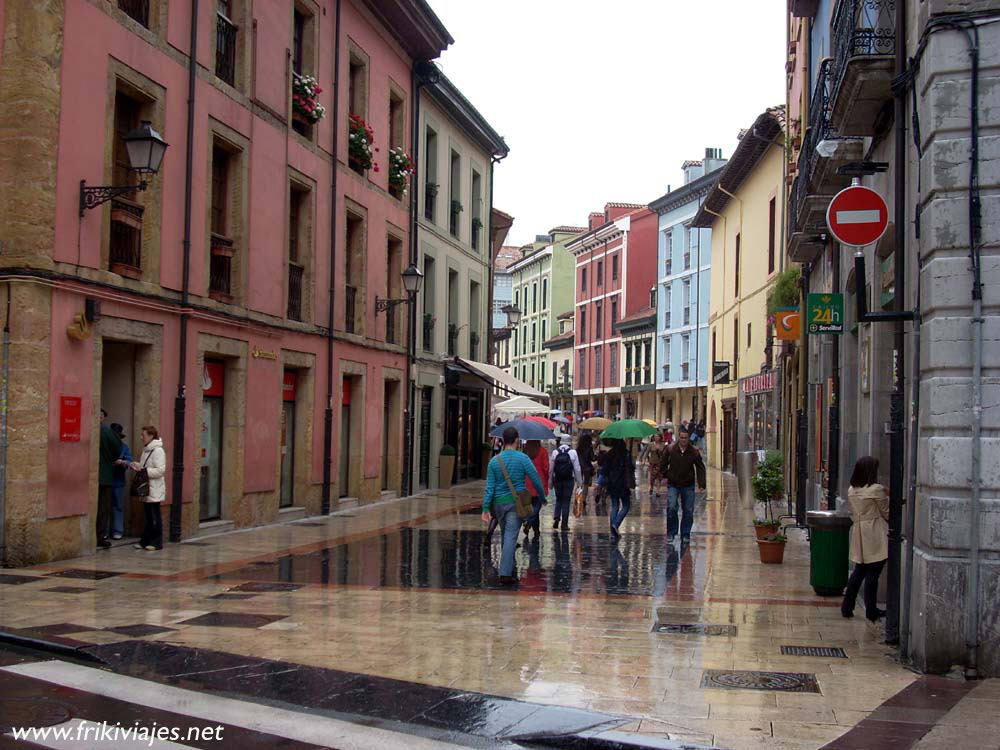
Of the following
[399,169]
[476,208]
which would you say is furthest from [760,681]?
[476,208]

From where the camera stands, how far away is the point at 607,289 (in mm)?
64188

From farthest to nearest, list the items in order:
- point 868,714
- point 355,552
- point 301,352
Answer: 1. point 301,352
2. point 355,552
3. point 868,714

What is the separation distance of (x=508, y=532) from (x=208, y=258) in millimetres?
7100

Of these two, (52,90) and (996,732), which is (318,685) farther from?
(52,90)

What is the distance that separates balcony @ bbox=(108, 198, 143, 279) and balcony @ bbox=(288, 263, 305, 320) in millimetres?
5058

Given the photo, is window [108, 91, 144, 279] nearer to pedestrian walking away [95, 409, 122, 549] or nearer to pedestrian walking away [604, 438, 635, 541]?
pedestrian walking away [95, 409, 122, 549]

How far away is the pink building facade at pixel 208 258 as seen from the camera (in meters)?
12.5

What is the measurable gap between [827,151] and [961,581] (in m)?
6.95

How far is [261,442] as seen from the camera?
18422 mm

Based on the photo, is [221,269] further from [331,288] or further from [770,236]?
[770,236]

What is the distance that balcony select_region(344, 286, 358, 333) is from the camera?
2261 cm

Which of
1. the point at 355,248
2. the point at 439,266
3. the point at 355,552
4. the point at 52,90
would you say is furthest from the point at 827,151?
the point at 439,266

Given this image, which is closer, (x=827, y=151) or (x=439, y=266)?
(x=827, y=151)

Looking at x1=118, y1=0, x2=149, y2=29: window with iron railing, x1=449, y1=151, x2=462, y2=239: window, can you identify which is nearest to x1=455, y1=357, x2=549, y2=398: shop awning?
x1=449, y1=151, x2=462, y2=239: window
